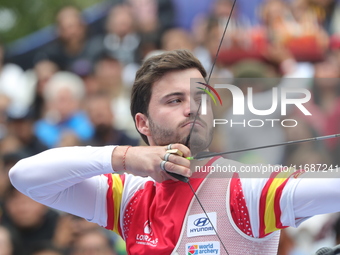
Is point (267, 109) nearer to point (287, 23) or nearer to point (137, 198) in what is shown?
point (137, 198)

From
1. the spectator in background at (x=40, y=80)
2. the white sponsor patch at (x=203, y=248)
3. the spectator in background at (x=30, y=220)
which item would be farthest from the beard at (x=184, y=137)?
the spectator in background at (x=40, y=80)

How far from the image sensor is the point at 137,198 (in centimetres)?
275

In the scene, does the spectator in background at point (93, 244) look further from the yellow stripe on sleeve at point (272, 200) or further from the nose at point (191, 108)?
the yellow stripe on sleeve at point (272, 200)

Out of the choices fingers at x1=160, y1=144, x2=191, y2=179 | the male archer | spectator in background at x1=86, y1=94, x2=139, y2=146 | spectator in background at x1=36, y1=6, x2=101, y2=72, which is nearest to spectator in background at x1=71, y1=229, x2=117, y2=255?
spectator in background at x1=86, y1=94, x2=139, y2=146

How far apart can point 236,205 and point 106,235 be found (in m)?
2.69

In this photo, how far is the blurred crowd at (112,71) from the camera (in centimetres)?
490

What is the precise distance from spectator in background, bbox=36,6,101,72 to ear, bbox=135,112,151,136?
4.55m

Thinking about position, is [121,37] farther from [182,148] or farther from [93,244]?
[182,148]

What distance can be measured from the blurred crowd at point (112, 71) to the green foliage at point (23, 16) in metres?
5.00

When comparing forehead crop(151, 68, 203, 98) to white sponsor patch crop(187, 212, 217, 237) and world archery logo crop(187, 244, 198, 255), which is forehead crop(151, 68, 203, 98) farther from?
world archery logo crop(187, 244, 198, 255)

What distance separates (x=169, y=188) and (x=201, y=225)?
26cm

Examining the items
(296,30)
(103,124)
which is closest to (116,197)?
(103,124)

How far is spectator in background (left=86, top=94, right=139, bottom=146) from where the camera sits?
19.3 feet

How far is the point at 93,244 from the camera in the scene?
15.2 feet
